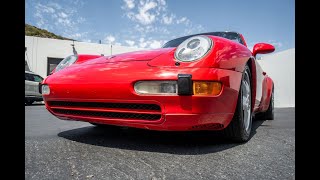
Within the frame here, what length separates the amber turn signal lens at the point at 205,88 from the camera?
5.16 ft

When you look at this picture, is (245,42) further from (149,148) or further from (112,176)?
(112,176)

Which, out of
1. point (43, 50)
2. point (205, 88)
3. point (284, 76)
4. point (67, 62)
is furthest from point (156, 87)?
point (43, 50)

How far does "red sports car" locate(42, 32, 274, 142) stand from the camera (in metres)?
1.58

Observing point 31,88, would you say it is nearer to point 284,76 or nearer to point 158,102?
point 158,102

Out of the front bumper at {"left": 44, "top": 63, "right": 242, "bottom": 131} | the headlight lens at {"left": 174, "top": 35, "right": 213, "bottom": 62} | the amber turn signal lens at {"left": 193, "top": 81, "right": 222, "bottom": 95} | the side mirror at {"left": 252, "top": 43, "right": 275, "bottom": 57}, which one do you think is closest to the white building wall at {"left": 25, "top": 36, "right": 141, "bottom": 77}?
the side mirror at {"left": 252, "top": 43, "right": 275, "bottom": 57}

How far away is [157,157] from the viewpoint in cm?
150

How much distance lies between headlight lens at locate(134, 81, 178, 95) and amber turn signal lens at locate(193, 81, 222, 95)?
13 cm

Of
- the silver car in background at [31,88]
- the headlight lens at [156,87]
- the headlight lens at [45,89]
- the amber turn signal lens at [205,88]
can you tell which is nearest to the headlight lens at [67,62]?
the headlight lens at [45,89]

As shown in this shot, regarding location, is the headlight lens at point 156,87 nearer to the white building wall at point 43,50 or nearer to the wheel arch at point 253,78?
the wheel arch at point 253,78

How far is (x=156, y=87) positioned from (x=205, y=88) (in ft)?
1.03

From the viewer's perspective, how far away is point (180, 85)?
155 cm

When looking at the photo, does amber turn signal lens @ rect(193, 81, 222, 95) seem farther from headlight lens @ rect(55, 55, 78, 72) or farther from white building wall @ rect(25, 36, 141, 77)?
white building wall @ rect(25, 36, 141, 77)
